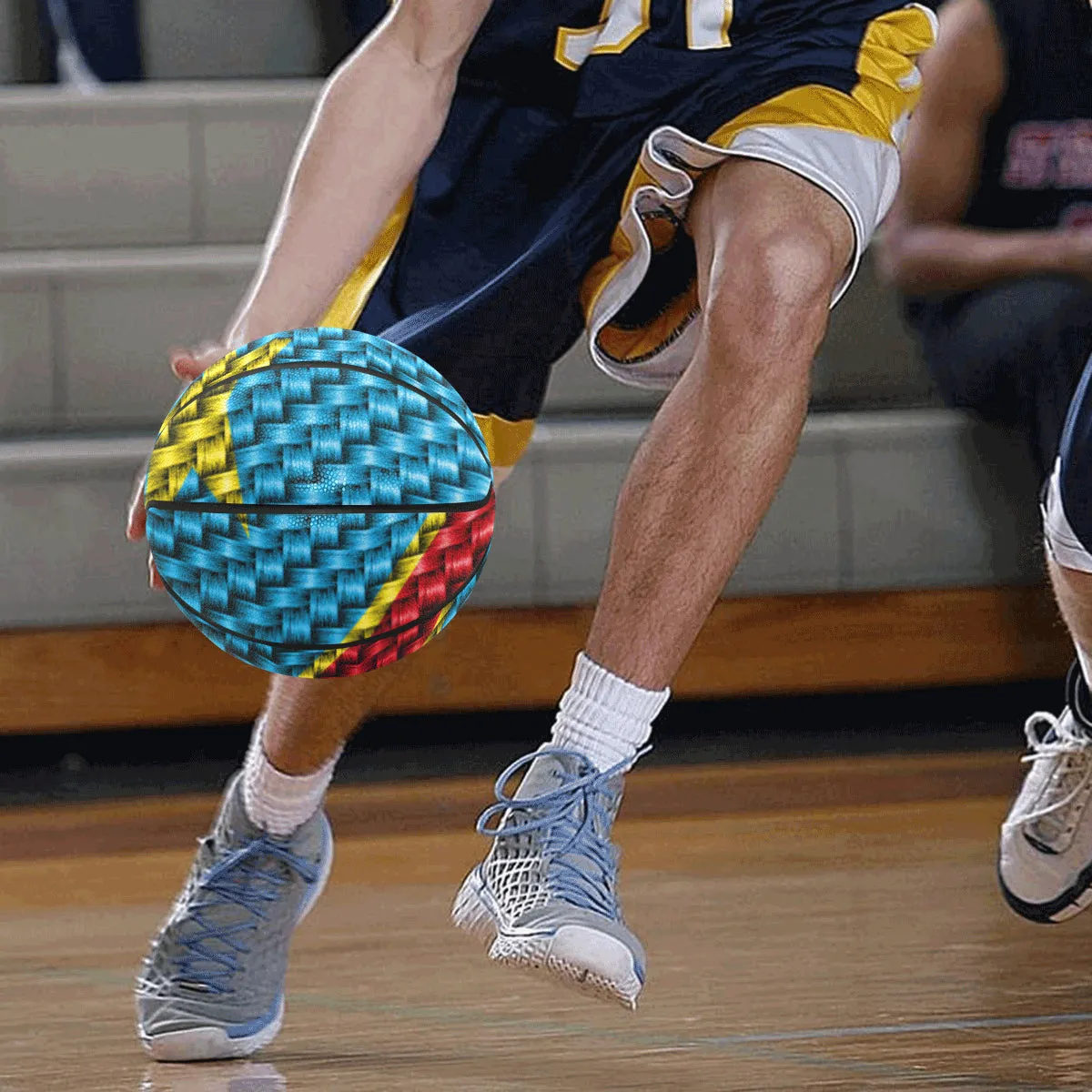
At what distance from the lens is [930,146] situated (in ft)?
9.11

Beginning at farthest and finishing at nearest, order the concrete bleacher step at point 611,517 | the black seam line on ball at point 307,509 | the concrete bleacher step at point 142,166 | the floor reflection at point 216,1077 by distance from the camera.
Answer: the concrete bleacher step at point 142,166
the concrete bleacher step at point 611,517
the floor reflection at point 216,1077
the black seam line on ball at point 307,509

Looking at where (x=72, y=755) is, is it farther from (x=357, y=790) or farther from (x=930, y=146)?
(x=930, y=146)

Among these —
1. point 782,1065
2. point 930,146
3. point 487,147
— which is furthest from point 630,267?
point 930,146

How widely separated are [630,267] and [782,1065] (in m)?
0.49

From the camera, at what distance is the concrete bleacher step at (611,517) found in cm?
261

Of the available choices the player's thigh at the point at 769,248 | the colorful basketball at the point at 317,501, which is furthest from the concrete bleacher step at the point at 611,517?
the colorful basketball at the point at 317,501

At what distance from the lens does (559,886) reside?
1.20 metres

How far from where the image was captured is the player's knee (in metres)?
1.26

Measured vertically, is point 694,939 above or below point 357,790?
above

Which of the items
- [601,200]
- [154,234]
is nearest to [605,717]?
[601,200]

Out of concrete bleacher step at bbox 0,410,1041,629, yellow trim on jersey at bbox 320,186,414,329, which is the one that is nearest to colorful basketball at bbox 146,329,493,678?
yellow trim on jersey at bbox 320,186,414,329

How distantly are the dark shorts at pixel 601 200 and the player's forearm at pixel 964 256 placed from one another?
4.12ft

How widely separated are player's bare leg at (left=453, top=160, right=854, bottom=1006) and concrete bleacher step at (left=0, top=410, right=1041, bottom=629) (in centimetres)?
137

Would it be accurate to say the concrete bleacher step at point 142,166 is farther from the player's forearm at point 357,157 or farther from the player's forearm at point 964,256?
the player's forearm at point 357,157
